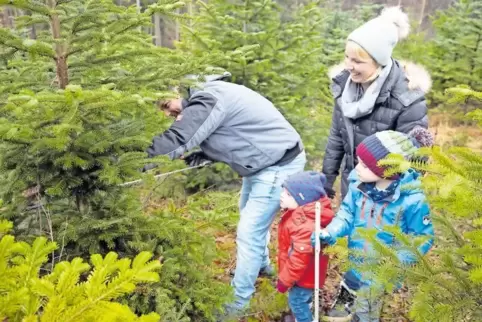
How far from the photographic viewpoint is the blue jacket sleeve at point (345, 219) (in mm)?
3195

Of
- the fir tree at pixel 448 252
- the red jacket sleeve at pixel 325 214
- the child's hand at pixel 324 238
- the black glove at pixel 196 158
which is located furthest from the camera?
the black glove at pixel 196 158

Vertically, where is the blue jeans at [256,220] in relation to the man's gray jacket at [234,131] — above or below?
below

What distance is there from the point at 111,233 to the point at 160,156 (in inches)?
22.8

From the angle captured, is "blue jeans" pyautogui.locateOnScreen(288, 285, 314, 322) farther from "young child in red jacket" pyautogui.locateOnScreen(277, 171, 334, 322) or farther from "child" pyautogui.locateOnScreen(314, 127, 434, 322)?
"child" pyautogui.locateOnScreen(314, 127, 434, 322)

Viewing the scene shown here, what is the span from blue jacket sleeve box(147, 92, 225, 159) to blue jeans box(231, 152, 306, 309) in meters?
0.70

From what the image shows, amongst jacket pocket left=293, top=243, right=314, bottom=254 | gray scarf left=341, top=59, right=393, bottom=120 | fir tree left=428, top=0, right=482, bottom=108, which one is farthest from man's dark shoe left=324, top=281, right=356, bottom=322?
fir tree left=428, top=0, right=482, bottom=108

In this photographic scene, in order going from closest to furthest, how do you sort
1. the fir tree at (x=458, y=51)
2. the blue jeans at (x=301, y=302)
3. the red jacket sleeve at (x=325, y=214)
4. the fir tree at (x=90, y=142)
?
the fir tree at (x=90, y=142), the red jacket sleeve at (x=325, y=214), the blue jeans at (x=301, y=302), the fir tree at (x=458, y=51)

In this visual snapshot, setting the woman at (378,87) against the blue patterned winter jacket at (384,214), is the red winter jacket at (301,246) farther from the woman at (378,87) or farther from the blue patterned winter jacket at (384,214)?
the woman at (378,87)

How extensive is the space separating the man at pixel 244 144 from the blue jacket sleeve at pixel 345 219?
1.87ft

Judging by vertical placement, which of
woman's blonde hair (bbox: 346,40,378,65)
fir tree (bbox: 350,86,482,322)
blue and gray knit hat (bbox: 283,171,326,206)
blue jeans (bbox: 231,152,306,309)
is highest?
woman's blonde hair (bbox: 346,40,378,65)

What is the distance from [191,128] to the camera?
9.89 feet

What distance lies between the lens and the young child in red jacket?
3.31m

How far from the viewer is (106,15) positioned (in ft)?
8.98

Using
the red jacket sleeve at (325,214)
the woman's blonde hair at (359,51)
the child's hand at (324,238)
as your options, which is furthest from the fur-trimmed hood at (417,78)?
the child's hand at (324,238)
